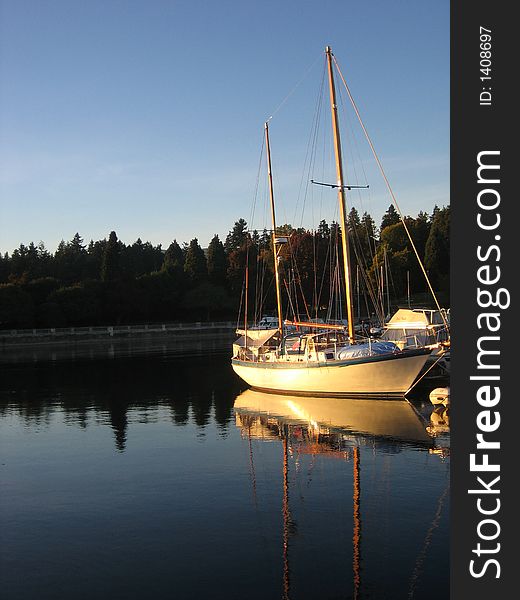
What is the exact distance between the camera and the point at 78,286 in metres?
123

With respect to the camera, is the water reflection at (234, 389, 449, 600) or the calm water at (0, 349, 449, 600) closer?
the calm water at (0, 349, 449, 600)

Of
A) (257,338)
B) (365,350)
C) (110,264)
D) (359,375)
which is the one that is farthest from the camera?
(110,264)

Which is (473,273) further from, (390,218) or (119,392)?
(390,218)

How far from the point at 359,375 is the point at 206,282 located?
338 ft

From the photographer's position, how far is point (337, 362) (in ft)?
129

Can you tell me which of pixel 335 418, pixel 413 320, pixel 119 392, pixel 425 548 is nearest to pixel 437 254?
pixel 413 320

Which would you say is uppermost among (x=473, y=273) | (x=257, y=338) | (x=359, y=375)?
(x=473, y=273)

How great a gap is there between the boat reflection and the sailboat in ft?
2.66

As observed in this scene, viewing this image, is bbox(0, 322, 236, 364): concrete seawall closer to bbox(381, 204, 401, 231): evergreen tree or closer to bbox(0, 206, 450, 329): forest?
bbox(0, 206, 450, 329): forest

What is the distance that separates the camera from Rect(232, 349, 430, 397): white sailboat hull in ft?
125

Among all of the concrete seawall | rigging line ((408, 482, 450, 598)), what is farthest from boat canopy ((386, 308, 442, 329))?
the concrete seawall

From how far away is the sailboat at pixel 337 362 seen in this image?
3844 centimetres

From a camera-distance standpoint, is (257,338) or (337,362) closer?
(337,362)

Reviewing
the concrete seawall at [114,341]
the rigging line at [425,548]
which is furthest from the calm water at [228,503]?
the concrete seawall at [114,341]
